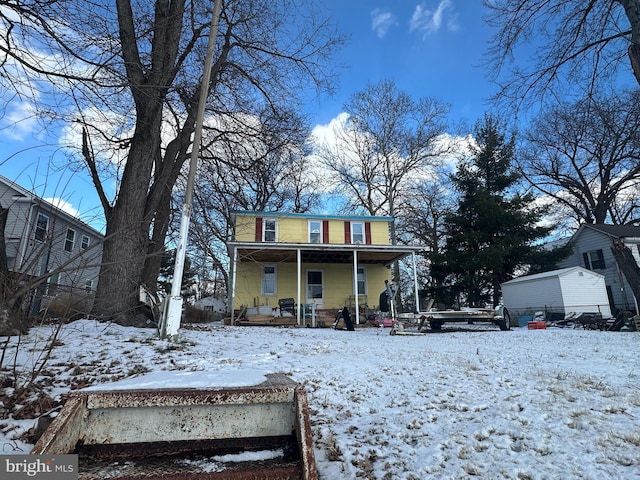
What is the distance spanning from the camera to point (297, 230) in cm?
1817

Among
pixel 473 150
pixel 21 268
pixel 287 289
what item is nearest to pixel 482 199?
pixel 473 150

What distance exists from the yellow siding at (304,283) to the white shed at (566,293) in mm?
7247

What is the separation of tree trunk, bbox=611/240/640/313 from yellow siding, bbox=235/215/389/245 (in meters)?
9.57

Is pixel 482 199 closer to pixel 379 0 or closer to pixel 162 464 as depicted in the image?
pixel 379 0

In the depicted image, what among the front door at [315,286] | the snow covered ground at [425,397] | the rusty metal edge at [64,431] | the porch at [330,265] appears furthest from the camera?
the front door at [315,286]

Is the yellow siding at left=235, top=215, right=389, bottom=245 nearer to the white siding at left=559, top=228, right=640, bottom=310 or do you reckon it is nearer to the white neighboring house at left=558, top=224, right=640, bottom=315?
the white neighboring house at left=558, top=224, right=640, bottom=315


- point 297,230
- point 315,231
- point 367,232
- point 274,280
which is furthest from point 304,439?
point 367,232

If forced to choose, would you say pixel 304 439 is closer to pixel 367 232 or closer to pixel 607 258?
pixel 367 232

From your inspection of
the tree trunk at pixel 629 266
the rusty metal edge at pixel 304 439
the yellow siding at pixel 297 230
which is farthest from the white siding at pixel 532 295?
the rusty metal edge at pixel 304 439

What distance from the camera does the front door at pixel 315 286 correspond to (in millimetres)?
17578

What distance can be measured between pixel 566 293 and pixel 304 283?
12.2m

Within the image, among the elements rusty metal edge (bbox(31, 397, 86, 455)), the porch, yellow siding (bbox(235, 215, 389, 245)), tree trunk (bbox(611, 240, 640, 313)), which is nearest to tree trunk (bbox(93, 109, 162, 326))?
rusty metal edge (bbox(31, 397, 86, 455))

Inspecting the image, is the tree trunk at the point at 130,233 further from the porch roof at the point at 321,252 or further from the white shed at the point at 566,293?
the white shed at the point at 566,293

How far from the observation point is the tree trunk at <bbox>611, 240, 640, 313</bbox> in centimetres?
1083
